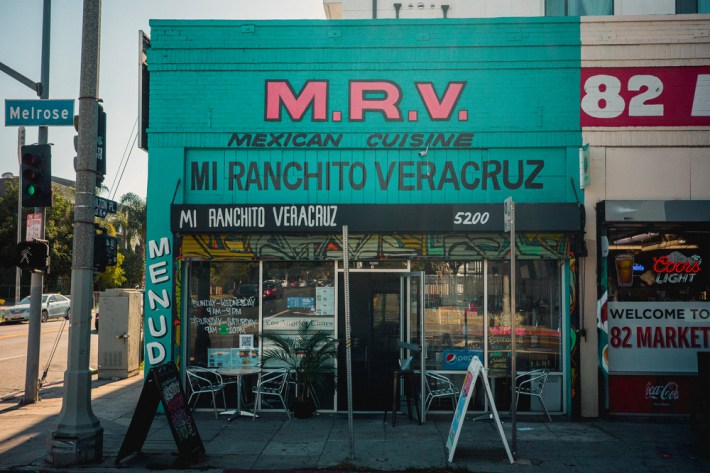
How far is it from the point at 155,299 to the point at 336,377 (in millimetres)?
3370

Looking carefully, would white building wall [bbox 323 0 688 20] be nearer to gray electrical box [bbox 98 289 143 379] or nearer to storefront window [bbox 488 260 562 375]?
storefront window [bbox 488 260 562 375]

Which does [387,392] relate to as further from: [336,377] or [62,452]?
[62,452]

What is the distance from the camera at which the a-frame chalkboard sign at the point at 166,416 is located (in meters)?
7.27

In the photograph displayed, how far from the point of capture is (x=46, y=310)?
29328 millimetres

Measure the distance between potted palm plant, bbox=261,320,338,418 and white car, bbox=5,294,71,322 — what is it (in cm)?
2207

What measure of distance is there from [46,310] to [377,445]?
26.4 metres

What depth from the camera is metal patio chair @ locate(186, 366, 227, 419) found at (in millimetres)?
9797

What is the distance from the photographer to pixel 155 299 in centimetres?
1007

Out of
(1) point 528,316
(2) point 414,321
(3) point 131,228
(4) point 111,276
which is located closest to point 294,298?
(2) point 414,321

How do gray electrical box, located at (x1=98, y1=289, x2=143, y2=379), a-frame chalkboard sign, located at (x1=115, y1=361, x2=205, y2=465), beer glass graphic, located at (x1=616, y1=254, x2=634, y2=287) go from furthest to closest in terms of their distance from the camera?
1. gray electrical box, located at (x1=98, y1=289, x2=143, y2=379)
2. beer glass graphic, located at (x1=616, y1=254, x2=634, y2=287)
3. a-frame chalkboard sign, located at (x1=115, y1=361, x2=205, y2=465)

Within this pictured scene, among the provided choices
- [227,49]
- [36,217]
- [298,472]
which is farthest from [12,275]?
[298,472]

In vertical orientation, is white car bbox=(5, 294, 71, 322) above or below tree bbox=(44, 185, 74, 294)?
below

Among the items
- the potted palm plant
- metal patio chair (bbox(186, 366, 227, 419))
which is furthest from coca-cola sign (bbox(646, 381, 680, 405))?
metal patio chair (bbox(186, 366, 227, 419))

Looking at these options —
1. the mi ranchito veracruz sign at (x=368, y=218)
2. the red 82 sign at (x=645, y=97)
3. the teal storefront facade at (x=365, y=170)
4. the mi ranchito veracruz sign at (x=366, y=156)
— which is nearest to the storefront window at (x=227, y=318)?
the teal storefront facade at (x=365, y=170)
